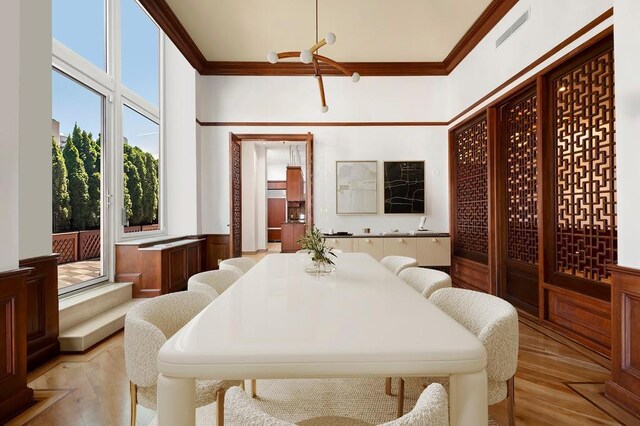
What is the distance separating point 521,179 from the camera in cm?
405

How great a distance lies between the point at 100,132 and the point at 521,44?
5.07 m

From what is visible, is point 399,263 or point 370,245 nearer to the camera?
point 399,263

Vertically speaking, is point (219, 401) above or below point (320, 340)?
below

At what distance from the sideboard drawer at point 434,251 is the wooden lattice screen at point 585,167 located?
7.97 feet

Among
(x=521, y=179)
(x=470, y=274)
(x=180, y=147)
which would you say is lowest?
(x=470, y=274)

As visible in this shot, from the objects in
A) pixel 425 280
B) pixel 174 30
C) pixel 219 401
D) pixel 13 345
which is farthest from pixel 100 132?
pixel 425 280

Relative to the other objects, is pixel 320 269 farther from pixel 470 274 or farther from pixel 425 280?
pixel 470 274

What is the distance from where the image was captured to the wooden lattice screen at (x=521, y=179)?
3807 millimetres

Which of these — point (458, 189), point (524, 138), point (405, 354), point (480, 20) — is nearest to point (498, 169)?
point (524, 138)

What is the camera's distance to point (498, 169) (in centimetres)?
448

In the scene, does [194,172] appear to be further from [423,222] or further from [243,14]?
[423,222]

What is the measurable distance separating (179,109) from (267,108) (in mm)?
1472

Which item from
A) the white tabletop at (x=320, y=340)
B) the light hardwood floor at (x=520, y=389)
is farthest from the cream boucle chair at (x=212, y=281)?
the light hardwood floor at (x=520, y=389)

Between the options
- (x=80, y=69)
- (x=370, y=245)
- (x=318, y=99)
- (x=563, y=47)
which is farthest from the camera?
(x=318, y=99)
